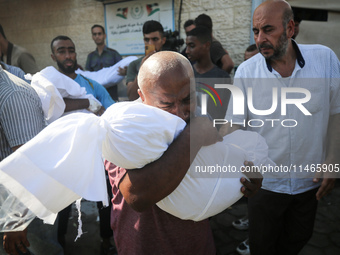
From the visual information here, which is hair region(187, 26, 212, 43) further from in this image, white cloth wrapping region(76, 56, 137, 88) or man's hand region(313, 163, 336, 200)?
man's hand region(313, 163, 336, 200)

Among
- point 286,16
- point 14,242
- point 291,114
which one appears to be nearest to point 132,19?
point 286,16

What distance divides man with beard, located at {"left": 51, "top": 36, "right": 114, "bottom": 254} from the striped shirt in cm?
67

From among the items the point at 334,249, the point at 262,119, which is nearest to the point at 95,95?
the point at 262,119

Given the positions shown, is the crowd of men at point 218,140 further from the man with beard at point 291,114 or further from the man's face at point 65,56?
the man's face at point 65,56

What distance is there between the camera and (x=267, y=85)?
6.86ft

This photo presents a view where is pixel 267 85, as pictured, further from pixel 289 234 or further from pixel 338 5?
pixel 338 5

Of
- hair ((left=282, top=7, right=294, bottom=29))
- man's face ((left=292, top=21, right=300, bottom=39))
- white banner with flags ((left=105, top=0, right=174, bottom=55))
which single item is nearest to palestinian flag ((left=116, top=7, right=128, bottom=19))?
white banner with flags ((left=105, top=0, right=174, bottom=55))

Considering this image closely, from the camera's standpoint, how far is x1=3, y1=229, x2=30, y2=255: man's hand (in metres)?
1.68

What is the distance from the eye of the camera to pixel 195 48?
11.6ft

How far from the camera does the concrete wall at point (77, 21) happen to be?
203 inches

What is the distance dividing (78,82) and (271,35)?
199cm

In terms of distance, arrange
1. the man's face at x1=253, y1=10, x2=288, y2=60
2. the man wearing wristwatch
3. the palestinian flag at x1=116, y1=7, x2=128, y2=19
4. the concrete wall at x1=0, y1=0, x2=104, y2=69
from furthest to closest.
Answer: the concrete wall at x1=0, y1=0, x2=104, y2=69 → the palestinian flag at x1=116, y1=7, x2=128, y2=19 → the man wearing wristwatch → the man's face at x1=253, y1=10, x2=288, y2=60

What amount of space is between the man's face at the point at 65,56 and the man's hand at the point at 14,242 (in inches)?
79.7

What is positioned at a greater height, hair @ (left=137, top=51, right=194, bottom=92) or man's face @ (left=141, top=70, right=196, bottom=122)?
hair @ (left=137, top=51, right=194, bottom=92)
